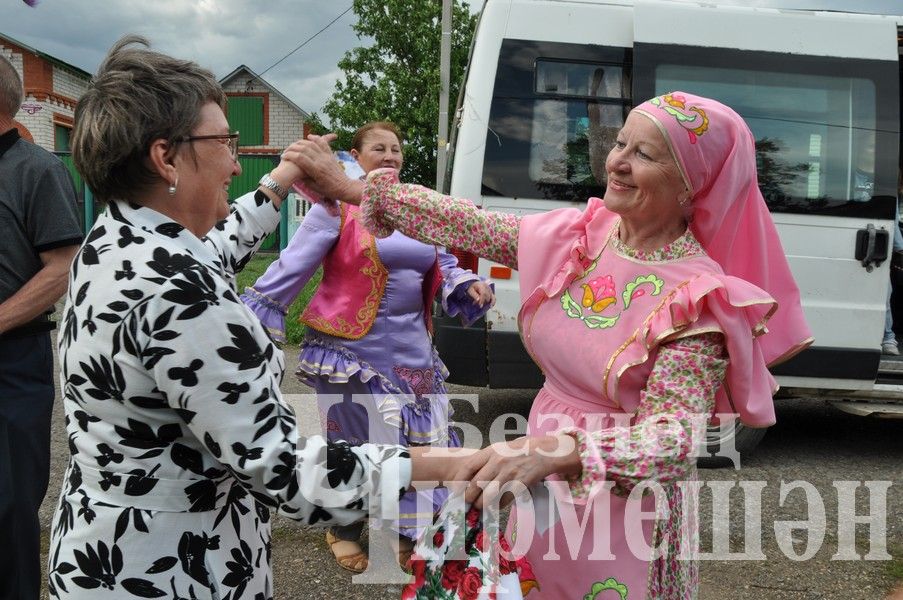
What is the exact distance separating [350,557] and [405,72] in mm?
19117

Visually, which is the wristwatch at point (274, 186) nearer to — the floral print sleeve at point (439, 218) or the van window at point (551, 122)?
the floral print sleeve at point (439, 218)

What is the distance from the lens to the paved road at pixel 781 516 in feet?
11.1

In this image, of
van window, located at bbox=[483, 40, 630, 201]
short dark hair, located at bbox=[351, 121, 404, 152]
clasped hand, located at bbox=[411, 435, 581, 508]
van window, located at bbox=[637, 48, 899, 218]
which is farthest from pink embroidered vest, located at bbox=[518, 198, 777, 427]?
van window, located at bbox=[637, 48, 899, 218]

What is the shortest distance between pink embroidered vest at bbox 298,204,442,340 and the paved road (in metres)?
1.07

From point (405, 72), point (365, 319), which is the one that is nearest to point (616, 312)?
point (365, 319)

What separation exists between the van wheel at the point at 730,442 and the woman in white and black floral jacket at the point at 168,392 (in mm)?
3720

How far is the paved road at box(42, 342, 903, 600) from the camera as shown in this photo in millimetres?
3371

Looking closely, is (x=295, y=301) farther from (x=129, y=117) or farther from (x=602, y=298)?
(x=129, y=117)

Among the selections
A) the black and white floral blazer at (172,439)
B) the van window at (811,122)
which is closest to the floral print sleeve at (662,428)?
the black and white floral blazer at (172,439)

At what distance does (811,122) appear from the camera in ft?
15.4

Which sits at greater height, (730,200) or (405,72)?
(405,72)

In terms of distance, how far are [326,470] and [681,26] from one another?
4.04 meters

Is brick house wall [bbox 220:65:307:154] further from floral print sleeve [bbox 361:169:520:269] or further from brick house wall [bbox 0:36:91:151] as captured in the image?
floral print sleeve [bbox 361:169:520:269]

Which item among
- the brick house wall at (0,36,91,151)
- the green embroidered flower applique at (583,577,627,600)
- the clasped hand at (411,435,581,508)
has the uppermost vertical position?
the brick house wall at (0,36,91,151)
